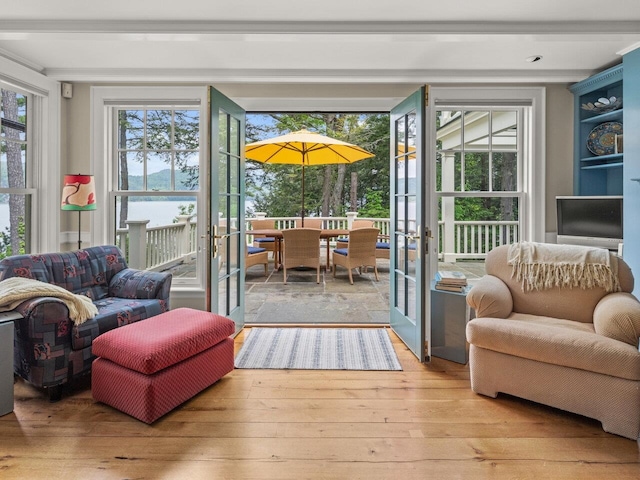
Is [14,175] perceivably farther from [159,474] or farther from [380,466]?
[380,466]

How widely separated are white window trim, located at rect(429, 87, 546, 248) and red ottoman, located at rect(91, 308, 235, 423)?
234cm

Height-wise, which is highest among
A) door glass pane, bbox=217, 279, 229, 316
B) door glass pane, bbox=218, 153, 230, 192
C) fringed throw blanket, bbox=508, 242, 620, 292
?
door glass pane, bbox=218, 153, 230, 192

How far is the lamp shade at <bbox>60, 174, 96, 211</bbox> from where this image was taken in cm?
307

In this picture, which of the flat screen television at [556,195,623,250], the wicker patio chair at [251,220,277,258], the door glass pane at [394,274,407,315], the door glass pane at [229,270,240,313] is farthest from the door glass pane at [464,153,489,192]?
the wicker patio chair at [251,220,277,258]

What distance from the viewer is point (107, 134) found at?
3.68 metres

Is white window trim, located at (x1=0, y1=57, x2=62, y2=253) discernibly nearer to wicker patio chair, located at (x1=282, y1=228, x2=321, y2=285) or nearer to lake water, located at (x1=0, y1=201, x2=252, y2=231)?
lake water, located at (x1=0, y1=201, x2=252, y2=231)

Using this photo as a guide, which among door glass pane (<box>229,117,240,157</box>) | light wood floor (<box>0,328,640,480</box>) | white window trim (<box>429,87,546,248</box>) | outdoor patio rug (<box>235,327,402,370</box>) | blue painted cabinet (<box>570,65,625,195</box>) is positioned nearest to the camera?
light wood floor (<box>0,328,640,480</box>)

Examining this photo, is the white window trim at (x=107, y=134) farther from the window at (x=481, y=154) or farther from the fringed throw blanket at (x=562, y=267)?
the fringed throw blanket at (x=562, y=267)

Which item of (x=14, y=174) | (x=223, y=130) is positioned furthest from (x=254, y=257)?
(x=14, y=174)

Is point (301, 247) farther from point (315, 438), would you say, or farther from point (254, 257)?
point (315, 438)

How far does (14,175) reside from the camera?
3344mm

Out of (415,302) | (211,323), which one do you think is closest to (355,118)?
(415,302)

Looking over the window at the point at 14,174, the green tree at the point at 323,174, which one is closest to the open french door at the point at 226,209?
the window at the point at 14,174

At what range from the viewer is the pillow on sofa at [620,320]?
2.01 metres
